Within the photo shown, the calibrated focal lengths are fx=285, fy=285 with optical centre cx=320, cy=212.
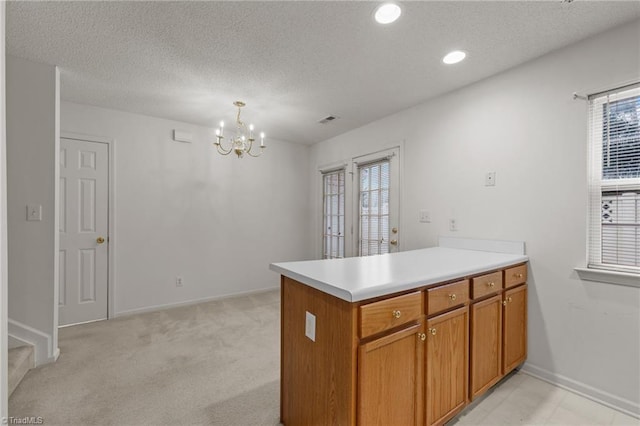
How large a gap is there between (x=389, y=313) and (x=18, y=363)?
2673 millimetres

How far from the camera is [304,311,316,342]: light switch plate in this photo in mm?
1382

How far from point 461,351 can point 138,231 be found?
3.61 meters

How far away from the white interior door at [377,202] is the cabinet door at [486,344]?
1513 millimetres

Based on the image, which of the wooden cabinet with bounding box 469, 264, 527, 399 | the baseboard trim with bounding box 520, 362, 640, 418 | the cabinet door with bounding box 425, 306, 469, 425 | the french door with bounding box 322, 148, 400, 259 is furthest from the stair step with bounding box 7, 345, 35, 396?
the baseboard trim with bounding box 520, 362, 640, 418

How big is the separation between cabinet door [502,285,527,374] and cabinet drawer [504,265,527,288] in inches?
1.9

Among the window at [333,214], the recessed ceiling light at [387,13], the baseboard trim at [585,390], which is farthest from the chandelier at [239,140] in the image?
the baseboard trim at [585,390]

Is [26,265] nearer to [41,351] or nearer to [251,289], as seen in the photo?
[41,351]

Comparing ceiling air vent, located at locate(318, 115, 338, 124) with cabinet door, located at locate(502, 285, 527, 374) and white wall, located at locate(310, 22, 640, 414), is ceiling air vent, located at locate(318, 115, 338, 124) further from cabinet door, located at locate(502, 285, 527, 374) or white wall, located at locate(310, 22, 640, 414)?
cabinet door, located at locate(502, 285, 527, 374)

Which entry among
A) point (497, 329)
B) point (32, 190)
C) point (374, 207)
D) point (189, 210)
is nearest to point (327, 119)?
point (374, 207)

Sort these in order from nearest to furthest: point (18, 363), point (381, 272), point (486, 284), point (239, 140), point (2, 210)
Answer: point (2, 210)
point (381, 272)
point (486, 284)
point (18, 363)
point (239, 140)

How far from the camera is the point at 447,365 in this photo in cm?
158

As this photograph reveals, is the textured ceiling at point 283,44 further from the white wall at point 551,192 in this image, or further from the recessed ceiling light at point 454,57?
the white wall at point 551,192

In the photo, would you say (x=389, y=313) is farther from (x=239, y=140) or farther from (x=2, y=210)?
(x=239, y=140)

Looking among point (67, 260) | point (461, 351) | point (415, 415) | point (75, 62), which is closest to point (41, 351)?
point (67, 260)
